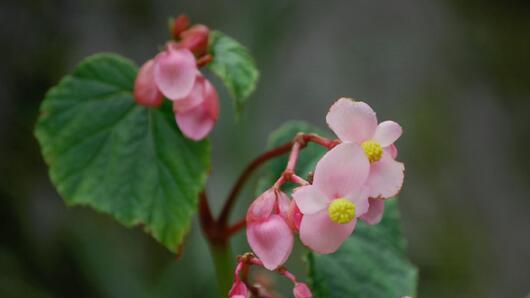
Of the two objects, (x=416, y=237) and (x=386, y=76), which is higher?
(x=386, y=76)

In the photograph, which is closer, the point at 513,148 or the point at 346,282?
the point at 346,282

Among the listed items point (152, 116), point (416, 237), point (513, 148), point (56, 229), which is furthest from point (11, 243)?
point (513, 148)

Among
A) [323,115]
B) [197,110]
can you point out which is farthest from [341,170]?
[323,115]

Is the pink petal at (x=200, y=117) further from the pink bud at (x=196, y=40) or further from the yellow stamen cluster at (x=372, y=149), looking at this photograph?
the yellow stamen cluster at (x=372, y=149)

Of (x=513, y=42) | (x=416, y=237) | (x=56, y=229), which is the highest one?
(x=513, y=42)

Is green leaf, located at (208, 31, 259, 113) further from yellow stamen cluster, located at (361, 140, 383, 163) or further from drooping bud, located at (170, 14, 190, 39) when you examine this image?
yellow stamen cluster, located at (361, 140, 383, 163)

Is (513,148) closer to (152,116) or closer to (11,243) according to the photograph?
(11,243)
